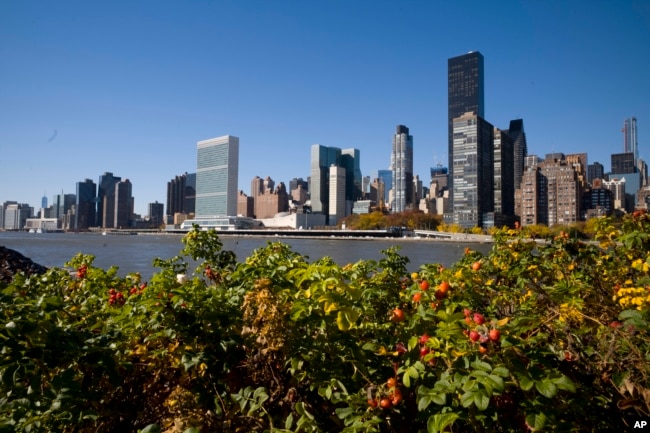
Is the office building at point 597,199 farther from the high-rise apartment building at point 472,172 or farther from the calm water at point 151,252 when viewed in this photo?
the calm water at point 151,252

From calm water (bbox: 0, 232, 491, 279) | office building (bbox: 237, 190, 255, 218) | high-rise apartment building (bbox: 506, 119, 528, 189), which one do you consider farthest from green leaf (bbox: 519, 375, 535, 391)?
office building (bbox: 237, 190, 255, 218)

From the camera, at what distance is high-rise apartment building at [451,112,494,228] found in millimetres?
123625

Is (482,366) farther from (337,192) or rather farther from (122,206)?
(122,206)

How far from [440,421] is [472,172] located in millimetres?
133895

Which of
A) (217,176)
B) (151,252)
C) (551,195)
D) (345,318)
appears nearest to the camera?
(345,318)

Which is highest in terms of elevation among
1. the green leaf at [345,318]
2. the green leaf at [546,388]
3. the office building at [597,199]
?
the office building at [597,199]

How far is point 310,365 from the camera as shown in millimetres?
1829

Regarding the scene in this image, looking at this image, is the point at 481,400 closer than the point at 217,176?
Yes

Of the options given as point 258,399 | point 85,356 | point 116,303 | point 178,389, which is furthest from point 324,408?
A: point 116,303

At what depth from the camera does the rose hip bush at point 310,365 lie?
1.35 metres

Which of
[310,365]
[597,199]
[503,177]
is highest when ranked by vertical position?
[503,177]

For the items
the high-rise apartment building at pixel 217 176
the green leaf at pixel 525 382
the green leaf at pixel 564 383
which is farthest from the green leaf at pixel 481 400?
the high-rise apartment building at pixel 217 176

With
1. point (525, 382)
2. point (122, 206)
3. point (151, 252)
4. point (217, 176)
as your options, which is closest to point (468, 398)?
point (525, 382)

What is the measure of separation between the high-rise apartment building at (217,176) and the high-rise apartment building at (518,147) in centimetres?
9876
